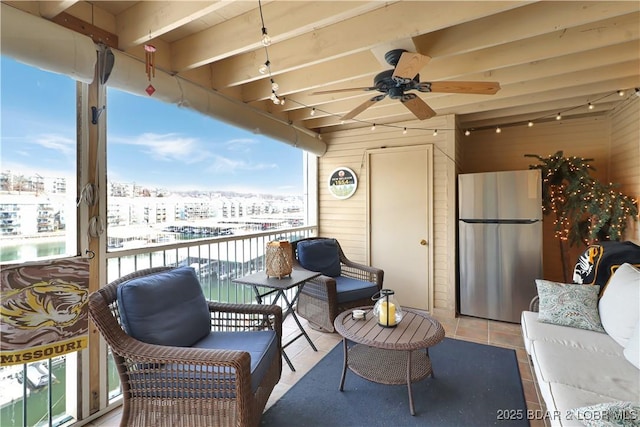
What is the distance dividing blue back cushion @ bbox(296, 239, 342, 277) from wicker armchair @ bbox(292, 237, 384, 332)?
5 centimetres

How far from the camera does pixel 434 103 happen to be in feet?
11.4

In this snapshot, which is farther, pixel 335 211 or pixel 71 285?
pixel 335 211

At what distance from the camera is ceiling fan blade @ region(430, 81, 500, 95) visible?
2006 mm

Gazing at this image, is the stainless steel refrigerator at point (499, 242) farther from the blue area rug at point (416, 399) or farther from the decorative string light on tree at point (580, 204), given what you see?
the blue area rug at point (416, 399)

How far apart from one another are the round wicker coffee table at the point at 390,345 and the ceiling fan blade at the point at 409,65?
172cm

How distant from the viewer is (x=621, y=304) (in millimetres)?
2064

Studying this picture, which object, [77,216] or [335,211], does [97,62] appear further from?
[335,211]

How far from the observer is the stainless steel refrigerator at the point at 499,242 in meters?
3.52

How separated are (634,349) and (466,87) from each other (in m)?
1.85

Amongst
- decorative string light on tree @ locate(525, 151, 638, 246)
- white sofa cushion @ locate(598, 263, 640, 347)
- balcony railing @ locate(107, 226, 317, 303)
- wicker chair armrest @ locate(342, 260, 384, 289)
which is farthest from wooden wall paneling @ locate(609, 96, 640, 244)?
balcony railing @ locate(107, 226, 317, 303)

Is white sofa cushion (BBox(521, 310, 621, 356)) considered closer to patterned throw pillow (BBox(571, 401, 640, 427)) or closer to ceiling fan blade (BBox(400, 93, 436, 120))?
A: patterned throw pillow (BBox(571, 401, 640, 427))

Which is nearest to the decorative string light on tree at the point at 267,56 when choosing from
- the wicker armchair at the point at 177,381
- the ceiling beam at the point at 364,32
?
the ceiling beam at the point at 364,32

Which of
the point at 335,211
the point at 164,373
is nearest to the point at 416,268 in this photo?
the point at 335,211

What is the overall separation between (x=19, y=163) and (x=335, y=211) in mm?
3496
